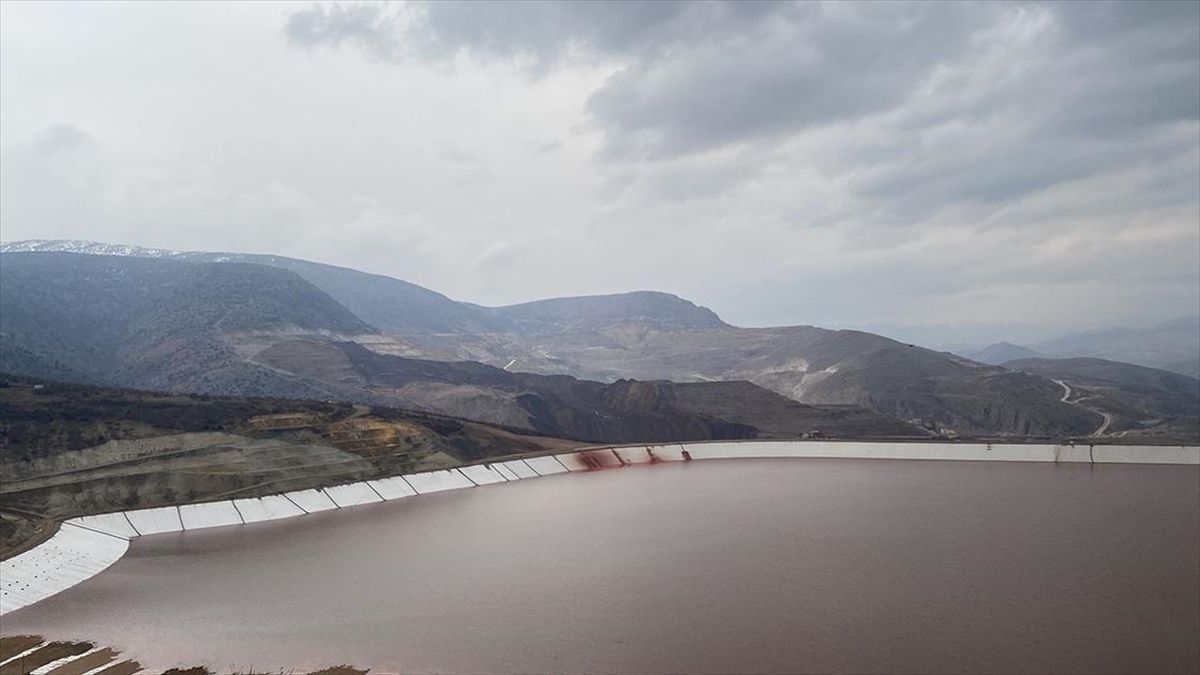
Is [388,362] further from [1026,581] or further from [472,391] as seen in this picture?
[1026,581]

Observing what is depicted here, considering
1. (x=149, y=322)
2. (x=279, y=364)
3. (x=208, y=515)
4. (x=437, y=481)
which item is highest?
(x=149, y=322)

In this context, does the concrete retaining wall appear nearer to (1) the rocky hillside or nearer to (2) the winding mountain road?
(1) the rocky hillside

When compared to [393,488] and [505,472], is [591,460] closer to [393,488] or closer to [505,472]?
[505,472]

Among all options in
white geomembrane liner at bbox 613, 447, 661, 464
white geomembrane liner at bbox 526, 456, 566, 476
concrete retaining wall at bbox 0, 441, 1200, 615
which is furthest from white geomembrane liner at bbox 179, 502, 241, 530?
white geomembrane liner at bbox 613, 447, 661, 464

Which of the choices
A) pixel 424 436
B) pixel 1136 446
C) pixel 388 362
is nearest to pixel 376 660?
pixel 424 436

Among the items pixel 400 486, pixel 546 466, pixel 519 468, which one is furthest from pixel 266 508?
pixel 546 466

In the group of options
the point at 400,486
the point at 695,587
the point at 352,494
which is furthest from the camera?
the point at 400,486
